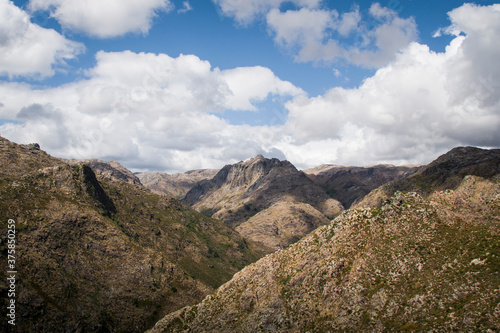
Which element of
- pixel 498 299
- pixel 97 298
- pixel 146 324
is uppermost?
pixel 498 299

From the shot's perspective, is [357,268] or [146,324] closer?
[357,268]

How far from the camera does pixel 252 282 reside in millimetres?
122812

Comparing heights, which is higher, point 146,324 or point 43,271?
point 43,271

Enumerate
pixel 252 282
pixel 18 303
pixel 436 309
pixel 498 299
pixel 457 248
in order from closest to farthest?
1. pixel 498 299
2. pixel 436 309
3. pixel 457 248
4. pixel 252 282
5. pixel 18 303

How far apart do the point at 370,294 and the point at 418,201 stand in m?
40.0

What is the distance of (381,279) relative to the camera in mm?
90312

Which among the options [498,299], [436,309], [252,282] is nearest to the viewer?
[498,299]

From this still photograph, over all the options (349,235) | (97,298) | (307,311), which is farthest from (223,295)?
(97,298)

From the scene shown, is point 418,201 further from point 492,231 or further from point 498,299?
point 498,299

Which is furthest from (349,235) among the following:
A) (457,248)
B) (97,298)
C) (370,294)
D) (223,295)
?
(97,298)

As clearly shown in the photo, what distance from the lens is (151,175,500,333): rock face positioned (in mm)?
74375

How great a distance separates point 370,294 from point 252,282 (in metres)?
48.5

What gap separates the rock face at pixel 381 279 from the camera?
7438 cm

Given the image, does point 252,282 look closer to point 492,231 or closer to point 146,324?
point 492,231
